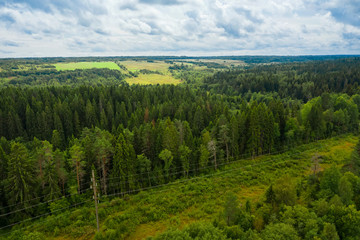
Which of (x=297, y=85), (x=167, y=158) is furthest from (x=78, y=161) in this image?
(x=297, y=85)

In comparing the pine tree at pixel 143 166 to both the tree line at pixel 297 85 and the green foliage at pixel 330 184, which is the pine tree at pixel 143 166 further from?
the tree line at pixel 297 85

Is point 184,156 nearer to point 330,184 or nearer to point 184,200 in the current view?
point 184,200

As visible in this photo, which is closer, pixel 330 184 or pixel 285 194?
pixel 285 194

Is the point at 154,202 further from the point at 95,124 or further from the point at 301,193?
the point at 95,124

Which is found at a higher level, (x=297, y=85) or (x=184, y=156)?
(x=297, y=85)

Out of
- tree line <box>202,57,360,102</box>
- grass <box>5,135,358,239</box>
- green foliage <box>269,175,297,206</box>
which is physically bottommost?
grass <box>5,135,358,239</box>

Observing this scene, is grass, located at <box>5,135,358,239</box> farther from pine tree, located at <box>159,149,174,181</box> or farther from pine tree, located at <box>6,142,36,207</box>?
pine tree, located at <box>6,142,36,207</box>

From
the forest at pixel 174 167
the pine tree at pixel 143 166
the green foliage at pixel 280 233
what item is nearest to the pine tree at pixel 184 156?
the forest at pixel 174 167

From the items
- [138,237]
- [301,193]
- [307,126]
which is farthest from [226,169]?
[307,126]

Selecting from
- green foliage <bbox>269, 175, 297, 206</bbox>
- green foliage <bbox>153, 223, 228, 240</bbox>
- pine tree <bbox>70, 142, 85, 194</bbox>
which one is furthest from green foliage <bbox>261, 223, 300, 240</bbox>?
pine tree <bbox>70, 142, 85, 194</bbox>
